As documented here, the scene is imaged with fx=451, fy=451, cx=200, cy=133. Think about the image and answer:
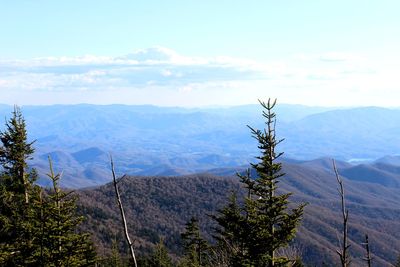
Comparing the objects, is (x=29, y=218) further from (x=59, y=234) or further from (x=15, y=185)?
(x=15, y=185)

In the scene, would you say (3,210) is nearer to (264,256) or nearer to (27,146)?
(27,146)

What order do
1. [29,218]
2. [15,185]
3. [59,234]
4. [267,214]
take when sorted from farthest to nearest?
[15,185], [29,218], [267,214], [59,234]

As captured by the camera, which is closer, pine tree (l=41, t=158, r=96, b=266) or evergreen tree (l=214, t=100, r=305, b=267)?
pine tree (l=41, t=158, r=96, b=266)

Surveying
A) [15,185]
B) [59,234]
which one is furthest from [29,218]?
[15,185]

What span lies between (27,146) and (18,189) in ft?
7.70

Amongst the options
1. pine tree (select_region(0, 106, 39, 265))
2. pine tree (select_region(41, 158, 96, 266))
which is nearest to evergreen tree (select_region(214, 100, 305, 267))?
pine tree (select_region(41, 158, 96, 266))

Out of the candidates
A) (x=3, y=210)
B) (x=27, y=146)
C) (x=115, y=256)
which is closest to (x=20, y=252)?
(x=3, y=210)

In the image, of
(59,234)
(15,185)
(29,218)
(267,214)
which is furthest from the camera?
(15,185)

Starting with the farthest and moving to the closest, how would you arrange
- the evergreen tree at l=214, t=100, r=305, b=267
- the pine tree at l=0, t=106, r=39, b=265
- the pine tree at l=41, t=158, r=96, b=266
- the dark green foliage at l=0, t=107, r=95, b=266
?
the pine tree at l=0, t=106, r=39, b=265 < the evergreen tree at l=214, t=100, r=305, b=267 < the dark green foliage at l=0, t=107, r=95, b=266 < the pine tree at l=41, t=158, r=96, b=266

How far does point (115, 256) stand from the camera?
151 ft

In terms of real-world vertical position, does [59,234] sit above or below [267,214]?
Answer: below

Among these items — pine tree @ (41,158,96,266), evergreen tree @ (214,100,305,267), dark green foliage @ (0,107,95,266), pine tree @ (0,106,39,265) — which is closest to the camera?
pine tree @ (41,158,96,266)

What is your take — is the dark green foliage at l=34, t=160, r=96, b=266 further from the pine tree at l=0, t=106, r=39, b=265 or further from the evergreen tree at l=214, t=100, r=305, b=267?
the evergreen tree at l=214, t=100, r=305, b=267

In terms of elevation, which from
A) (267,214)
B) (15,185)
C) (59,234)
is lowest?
(59,234)
